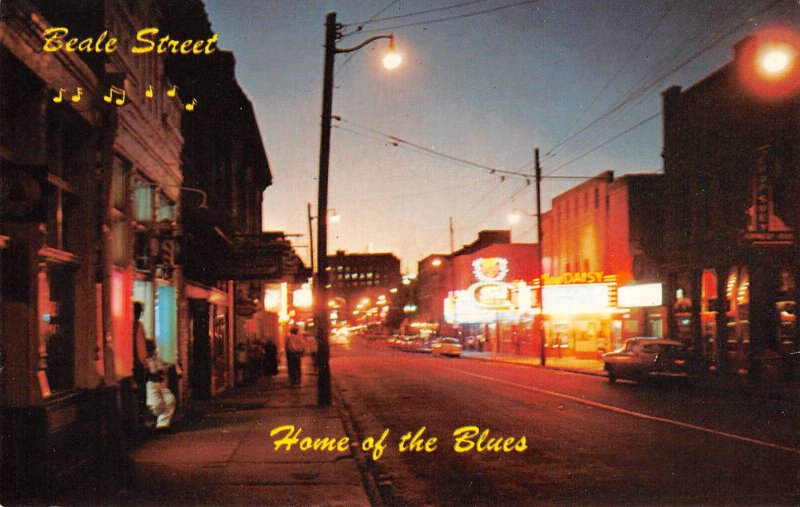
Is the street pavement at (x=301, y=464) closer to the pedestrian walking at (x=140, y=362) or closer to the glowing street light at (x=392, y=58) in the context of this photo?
the pedestrian walking at (x=140, y=362)

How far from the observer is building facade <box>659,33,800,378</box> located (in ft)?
84.6

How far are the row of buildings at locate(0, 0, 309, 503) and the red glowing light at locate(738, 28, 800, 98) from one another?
17.8 m

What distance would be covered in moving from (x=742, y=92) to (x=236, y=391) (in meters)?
20.2

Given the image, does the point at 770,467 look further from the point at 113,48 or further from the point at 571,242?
the point at 571,242

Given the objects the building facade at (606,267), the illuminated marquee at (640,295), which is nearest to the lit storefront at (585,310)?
the building facade at (606,267)

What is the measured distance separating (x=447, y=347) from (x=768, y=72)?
3597 centimetres

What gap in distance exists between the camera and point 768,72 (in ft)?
83.4

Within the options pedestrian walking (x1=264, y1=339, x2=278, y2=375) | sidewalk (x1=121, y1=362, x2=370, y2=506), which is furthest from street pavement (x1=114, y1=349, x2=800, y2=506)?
pedestrian walking (x1=264, y1=339, x2=278, y2=375)

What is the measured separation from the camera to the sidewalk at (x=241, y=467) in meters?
8.59

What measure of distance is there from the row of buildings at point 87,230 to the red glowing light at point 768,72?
1777 cm

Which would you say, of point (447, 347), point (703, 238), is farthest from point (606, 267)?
point (447, 347)

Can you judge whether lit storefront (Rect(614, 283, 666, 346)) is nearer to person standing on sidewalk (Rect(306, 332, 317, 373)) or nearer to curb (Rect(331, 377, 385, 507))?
person standing on sidewalk (Rect(306, 332, 317, 373))

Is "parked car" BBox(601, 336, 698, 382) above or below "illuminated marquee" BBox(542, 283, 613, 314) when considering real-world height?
below

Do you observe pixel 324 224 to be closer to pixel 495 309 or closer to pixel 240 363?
pixel 240 363
